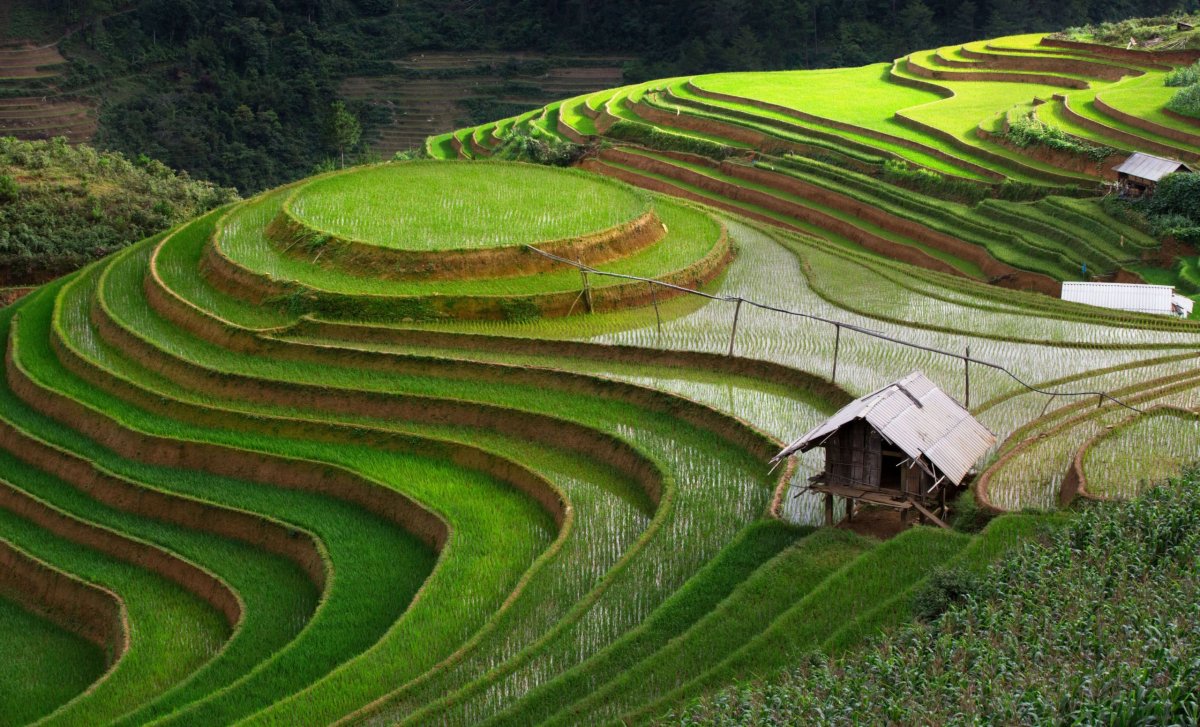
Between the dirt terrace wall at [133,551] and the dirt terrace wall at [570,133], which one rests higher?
the dirt terrace wall at [570,133]

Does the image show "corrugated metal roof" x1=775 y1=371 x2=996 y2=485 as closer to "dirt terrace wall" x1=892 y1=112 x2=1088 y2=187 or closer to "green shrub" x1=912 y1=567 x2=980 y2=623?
"green shrub" x1=912 y1=567 x2=980 y2=623

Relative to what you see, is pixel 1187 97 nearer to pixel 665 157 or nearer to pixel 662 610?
pixel 665 157

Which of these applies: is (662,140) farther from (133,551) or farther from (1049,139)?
(133,551)

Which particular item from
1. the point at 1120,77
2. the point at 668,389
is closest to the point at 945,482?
the point at 668,389

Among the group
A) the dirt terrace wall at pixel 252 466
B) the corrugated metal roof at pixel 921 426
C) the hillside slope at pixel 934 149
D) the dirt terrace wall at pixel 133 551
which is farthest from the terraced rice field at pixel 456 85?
the corrugated metal roof at pixel 921 426

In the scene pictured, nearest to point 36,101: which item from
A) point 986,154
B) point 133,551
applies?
point 986,154

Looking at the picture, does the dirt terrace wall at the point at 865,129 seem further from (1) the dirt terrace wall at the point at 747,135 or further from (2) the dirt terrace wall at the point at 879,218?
(2) the dirt terrace wall at the point at 879,218
